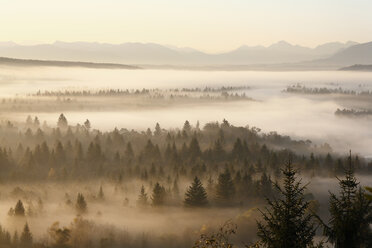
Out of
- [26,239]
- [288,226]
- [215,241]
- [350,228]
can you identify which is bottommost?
[26,239]

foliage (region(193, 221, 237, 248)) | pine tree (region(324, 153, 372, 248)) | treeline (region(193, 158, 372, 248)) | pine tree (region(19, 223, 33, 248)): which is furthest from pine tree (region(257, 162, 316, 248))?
pine tree (region(19, 223, 33, 248))

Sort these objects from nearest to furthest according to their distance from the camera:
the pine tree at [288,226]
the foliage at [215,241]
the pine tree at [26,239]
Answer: the pine tree at [288,226] → the foliage at [215,241] → the pine tree at [26,239]

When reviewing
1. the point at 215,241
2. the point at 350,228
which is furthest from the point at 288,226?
the point at 215,241

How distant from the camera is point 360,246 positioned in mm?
22906

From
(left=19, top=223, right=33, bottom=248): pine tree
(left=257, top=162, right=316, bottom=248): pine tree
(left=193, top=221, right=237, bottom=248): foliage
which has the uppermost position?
(left=257, top=162, right=316, bottom=248): pine tree

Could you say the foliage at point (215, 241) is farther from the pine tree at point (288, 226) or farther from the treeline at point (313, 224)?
the pine tree at point (288, 226)

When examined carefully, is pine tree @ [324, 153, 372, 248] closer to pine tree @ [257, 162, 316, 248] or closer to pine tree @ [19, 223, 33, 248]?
pine tree @ [257, 162, 316, 248]

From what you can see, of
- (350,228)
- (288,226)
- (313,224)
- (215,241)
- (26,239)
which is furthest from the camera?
(26,239)

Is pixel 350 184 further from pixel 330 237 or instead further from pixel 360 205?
pixel 330 237

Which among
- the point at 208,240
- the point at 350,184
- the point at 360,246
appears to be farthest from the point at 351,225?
the point at 208,240

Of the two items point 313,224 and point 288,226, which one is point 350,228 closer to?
point 313,224

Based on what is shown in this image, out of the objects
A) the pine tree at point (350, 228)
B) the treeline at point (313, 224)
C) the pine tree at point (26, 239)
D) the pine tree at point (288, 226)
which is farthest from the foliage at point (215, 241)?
the pine tree at point (26, 239)

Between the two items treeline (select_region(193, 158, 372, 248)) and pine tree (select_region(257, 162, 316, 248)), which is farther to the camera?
pine tree (select_region(257, 162, 316, 248))

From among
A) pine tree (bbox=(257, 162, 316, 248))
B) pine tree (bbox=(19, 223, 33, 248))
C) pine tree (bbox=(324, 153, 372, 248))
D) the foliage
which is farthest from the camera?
pine tree (bbox=(19, 223, 33, 248))
